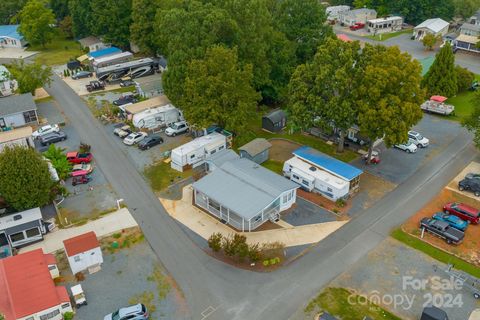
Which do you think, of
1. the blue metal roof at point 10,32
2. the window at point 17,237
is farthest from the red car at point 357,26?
the window at point 17,237

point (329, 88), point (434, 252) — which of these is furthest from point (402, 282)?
point (329, 88)

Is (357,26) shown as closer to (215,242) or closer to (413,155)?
(413,155)

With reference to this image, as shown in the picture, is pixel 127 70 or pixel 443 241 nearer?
pixel 443 241

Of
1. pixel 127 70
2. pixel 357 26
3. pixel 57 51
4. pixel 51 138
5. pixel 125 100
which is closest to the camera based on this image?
pixel 51 138

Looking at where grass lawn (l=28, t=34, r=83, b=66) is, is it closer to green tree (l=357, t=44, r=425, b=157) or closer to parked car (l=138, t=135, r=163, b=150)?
parked car (l=138, t=135, r=163, b=150)

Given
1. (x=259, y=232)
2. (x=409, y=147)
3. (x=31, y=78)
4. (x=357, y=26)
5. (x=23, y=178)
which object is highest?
(x=357, y=26)

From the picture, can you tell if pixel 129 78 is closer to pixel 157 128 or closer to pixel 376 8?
pixel 157 128
